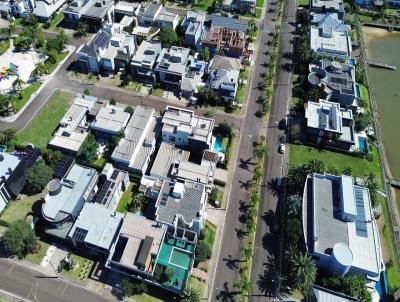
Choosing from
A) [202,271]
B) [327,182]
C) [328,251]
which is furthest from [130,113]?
[328,251]

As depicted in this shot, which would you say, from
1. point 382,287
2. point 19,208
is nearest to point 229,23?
point 19,208

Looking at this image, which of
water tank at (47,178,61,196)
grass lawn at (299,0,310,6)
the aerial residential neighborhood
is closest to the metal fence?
the aerial residential neighborhood

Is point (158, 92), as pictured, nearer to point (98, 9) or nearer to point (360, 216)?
point (98, 9)

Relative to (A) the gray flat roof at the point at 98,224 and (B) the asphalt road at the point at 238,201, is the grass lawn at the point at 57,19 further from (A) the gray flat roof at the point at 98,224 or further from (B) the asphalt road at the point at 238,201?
(A) the gray flat roof at the point at 98,224

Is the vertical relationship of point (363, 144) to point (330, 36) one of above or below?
below

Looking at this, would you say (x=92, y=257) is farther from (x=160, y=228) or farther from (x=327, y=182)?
(x=327, y=182)
